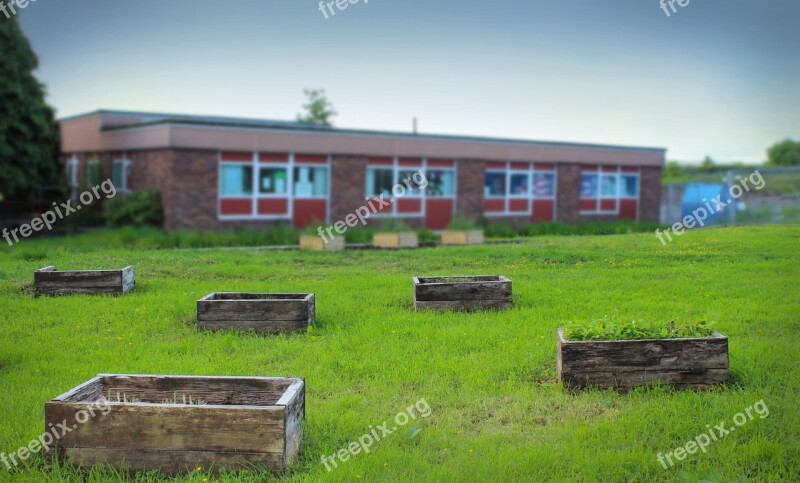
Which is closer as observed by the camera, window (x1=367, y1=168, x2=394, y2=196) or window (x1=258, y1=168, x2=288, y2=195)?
window (x1=258, y1=168, x2=288, y2=195)

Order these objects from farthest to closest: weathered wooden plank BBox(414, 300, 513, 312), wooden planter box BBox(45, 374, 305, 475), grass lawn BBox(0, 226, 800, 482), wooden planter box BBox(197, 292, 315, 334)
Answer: weathered wooden plank BBox(414, 300, 513, 312), wooden planter box BBox(197, 292, 315, 334), grass lawn BBox(0, 226, 800, 482), wooden planter box BBox(45, 374, 305, 475)

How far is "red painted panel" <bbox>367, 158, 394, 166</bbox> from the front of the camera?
2534cm

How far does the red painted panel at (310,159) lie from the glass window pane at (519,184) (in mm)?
6834

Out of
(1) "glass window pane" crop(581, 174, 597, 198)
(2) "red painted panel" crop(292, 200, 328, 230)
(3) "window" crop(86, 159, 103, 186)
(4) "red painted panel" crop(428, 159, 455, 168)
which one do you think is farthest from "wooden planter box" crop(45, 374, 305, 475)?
(1) "glass window pane" crop(581, 174, 597, 198)

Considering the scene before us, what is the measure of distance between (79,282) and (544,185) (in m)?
20.6

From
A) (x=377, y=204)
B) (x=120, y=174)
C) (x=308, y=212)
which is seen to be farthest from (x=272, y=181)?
(x=120, y=174)

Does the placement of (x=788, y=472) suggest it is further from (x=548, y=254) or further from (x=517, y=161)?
(x=517, y=161)

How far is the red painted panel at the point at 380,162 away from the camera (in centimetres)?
2534

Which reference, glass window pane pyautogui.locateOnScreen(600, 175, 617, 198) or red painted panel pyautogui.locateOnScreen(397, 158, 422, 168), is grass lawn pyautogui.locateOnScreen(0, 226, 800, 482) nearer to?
red painted panel pyautogui.locateOnScreen(397, 158, 422, 168)

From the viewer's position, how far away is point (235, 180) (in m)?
23.1

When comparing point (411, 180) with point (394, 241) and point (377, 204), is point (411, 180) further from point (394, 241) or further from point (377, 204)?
point (394, 241)

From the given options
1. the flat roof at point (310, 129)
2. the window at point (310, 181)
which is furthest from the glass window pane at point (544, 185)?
the window at point (310, 181)

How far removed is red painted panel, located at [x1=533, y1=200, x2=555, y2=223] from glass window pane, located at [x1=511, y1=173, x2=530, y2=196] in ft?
1.86

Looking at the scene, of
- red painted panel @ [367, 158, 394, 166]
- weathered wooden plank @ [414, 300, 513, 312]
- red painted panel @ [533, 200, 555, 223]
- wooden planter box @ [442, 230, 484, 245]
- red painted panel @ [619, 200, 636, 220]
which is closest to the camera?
weathered wooden plank @ [414, 300, 513, 312]
